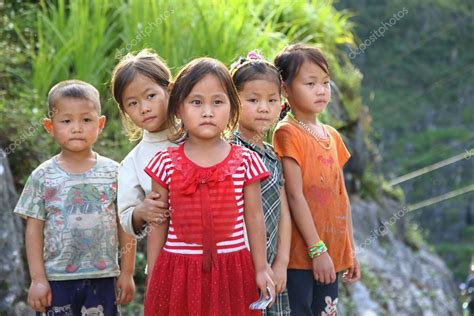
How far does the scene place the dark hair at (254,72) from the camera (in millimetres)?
3246

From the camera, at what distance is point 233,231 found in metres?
2.91

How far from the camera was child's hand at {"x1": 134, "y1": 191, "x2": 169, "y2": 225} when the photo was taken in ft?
9.62

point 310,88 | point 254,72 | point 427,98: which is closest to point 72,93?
point 254,72

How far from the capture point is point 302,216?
3346mm

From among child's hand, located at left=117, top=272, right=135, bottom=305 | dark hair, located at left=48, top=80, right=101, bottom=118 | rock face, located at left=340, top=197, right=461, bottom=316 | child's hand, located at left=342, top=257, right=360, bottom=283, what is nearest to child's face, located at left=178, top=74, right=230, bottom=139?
dark hair, located at left=48, top=80, right=101, bottom=118

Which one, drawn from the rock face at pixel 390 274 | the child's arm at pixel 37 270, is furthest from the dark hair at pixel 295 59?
the rock face at pixel 390 274

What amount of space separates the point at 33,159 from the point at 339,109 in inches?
168

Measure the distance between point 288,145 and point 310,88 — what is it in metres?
0.24

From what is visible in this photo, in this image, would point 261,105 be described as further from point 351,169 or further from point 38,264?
point 351,169

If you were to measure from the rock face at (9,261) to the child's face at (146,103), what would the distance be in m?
1.28

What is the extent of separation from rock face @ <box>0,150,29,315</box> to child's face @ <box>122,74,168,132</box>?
1.28m

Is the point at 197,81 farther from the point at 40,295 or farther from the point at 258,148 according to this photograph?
the point at 40,295

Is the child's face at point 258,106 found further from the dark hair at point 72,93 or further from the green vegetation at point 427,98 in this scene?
the green vegetation at point 427,98

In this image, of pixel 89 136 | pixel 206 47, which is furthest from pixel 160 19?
pixel 89 136
